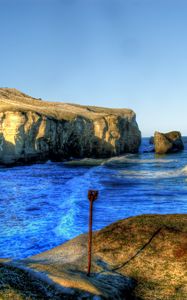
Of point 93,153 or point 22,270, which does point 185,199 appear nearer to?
point 22,270

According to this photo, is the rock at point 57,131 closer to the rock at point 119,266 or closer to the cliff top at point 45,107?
the cliff top at point 45,107

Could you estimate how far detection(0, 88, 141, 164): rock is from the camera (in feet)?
181

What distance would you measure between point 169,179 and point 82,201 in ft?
51.9

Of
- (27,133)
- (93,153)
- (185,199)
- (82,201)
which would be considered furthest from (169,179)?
(93,153)

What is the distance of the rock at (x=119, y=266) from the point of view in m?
5.74

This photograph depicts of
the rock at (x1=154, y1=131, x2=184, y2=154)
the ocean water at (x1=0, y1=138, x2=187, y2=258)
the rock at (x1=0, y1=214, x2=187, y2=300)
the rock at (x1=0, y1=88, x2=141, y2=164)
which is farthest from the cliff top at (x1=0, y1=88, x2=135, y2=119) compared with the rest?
the rock at (x1=0, y1=214, x2=187, y2=300)

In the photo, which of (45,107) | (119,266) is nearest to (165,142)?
(45,107)

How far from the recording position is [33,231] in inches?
623

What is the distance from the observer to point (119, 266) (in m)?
7.43

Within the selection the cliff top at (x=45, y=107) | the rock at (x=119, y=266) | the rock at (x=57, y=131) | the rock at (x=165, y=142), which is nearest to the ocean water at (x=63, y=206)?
the rock at (x=119, y=266)

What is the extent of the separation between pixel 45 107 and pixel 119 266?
68409mm

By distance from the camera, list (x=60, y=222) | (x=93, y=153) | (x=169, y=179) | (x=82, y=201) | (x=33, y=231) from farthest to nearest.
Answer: (x=93, y=153)
(x=169, y=179)
(x=82, y=201)
(x=60, y=222)
(x=33, y=231)

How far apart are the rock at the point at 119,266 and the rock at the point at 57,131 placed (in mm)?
46752

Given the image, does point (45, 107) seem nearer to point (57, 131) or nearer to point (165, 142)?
point (57, 131)
